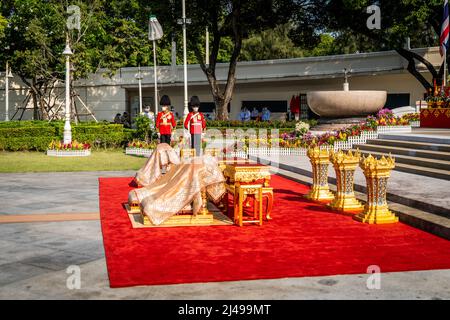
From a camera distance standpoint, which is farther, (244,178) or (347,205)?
(347,205)

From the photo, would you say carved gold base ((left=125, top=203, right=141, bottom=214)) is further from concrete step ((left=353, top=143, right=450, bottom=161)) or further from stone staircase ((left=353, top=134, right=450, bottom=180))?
concrete step ((left=353, top=143, right=450, bottom=161))

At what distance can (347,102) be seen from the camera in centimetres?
2022

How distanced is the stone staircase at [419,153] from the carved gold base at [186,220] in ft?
17.8

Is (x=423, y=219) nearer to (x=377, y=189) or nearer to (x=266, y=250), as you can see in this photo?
(x=377, y=189)

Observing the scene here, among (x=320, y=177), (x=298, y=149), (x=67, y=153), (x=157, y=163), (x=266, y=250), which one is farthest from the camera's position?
(x=67, y=153)

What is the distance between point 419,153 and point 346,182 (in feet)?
14.9

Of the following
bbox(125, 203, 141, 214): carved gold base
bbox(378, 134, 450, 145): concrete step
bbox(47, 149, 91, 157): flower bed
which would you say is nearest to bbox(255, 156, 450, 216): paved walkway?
bbox(378, 134, 450, 145): concrete step

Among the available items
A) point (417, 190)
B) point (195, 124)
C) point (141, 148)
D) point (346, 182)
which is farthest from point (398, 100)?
point (346, 182)

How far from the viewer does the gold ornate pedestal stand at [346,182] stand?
32.5 ft

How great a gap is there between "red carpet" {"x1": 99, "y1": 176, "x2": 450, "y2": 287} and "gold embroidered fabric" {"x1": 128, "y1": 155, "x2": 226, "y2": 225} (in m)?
0.39

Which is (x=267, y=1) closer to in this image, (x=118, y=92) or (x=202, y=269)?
(x=118, y=92)

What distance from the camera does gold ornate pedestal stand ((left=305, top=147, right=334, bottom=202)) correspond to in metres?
11.2

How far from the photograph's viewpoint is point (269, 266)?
21.3 ft

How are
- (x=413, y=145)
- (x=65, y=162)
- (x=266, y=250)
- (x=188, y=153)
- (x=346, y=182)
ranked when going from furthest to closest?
(x=65, y=162)
(x=413, y=145)
(x=188, y=153)
(x=346, y=182)
(x=266, y=250)
